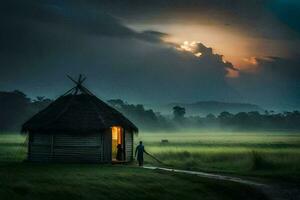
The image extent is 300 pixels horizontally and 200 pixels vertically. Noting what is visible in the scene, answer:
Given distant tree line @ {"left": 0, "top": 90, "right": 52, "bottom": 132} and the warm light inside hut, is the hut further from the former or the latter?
distant tree line @ {"left": 0, "top": 90, "right": 52, "bottom": 132}

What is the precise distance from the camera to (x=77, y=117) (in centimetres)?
4169

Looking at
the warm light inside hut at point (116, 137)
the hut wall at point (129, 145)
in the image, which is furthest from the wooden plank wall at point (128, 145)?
the warm light inside hut at point (116, 137)

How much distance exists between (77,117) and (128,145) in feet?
Answer: 17.1

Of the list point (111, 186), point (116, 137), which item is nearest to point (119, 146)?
point (116, 137)

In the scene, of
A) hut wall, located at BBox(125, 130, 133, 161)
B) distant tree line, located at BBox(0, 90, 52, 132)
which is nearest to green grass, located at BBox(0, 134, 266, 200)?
hut wall, located at BBox(125, 130, 133, 161)

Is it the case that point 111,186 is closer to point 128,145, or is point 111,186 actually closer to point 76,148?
point 76,148

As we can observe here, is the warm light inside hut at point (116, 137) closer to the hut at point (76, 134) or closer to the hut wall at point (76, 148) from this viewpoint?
the hut at point (76, 134)

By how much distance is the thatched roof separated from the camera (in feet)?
134

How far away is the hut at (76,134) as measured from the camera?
1608 inches

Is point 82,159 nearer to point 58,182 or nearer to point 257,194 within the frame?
point 58,182

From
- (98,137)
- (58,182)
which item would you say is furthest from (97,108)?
(58,182)

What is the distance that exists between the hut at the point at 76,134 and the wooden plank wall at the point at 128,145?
0.45 m

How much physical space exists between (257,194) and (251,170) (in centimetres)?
1173

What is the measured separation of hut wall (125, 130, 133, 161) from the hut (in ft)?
1.56
